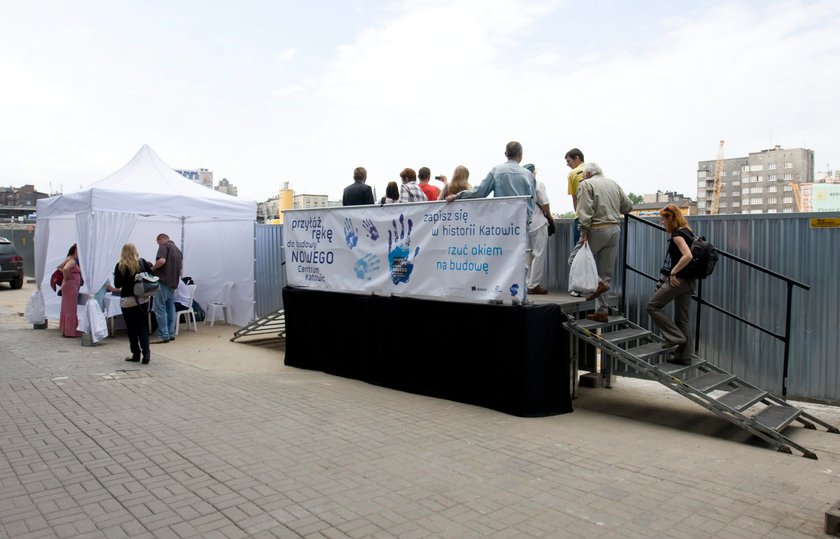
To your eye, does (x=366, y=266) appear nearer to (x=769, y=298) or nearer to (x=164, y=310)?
(x=769, y=298)

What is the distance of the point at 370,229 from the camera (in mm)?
8539

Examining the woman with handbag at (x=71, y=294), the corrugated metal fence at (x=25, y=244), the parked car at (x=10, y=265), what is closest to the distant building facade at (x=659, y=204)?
the woman with handbag at (x=71, y=294)

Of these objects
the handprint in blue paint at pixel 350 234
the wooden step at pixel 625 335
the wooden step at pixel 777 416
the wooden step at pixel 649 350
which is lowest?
the wooden step at pixel 777 416

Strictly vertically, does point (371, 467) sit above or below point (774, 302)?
below

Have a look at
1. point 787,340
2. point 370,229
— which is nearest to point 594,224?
point 787,340

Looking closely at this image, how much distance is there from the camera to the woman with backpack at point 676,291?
686cm

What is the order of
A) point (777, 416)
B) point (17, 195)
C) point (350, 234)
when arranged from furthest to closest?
point (17, 195), point (350, 234), point (777, 416)

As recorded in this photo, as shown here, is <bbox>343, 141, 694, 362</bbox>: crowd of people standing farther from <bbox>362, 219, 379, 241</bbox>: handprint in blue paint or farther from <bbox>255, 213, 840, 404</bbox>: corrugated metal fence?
<bbox>362, 219, 379, 241</bbox>: handprint in blue paint

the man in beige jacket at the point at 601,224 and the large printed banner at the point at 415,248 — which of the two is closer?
the large printed banner at the point at 415,248

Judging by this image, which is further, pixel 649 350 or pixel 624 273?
pixel 624 273

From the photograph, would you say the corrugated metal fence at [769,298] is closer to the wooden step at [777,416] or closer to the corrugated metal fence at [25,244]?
the wooden step at [777,416]

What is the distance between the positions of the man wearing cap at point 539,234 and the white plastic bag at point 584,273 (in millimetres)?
881

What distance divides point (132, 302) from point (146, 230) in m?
5.79

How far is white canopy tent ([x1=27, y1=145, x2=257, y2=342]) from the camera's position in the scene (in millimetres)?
11211
